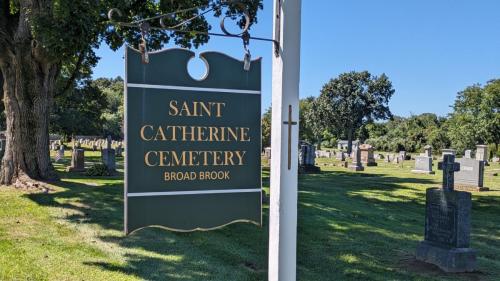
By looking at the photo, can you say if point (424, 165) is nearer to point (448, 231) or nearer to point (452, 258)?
point (448, 231)

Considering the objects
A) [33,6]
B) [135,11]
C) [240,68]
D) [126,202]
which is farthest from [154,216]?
[135,11]

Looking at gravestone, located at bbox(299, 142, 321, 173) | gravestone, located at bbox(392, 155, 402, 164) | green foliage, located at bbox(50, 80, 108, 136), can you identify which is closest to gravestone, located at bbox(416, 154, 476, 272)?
gravestone, located at bbox(299, 142, 321, 173)

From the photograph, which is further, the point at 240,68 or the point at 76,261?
the point at 76,261

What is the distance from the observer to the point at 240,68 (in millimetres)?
2941

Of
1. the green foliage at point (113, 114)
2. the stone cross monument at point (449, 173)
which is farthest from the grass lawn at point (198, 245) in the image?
the green foliage at point (113, 114)

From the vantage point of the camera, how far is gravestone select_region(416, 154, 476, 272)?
22.3 ft

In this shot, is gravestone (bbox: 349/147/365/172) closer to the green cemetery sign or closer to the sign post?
the sign post

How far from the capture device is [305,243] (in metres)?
7.76

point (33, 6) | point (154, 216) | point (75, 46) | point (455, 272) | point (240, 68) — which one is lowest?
point (455, 272)

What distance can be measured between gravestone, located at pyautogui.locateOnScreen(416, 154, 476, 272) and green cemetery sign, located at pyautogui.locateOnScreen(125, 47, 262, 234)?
506cm

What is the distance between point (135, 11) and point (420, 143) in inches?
2068

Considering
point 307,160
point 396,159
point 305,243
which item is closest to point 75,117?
point 307,160

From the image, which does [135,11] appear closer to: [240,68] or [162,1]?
[162,1]

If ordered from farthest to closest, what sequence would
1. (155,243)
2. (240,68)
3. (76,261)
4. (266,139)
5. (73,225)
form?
(266,139)
(73,225)
(155,243)
(76,261)
(240,68)
